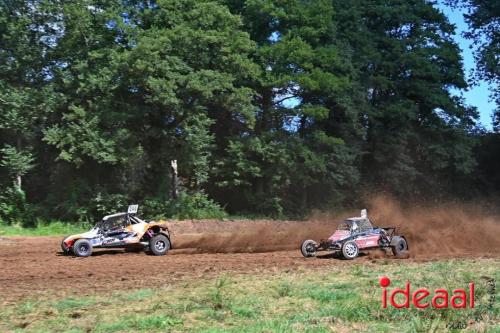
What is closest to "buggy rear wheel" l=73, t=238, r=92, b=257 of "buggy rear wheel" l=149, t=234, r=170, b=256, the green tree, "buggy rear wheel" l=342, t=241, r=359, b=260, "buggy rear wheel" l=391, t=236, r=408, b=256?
"buggy rear wheel" l=149, t=234, r=170, b=256

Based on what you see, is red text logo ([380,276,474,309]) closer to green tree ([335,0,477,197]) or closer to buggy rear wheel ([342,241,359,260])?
buggy rear wheel ([342,241,359,260])

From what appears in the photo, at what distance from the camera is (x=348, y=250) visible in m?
18.3

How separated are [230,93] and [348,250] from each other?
1961 cm

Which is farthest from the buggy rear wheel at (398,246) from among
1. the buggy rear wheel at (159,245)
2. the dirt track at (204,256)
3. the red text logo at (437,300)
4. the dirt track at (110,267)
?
the red text logo at (437,300)

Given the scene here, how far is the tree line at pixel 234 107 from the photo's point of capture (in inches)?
1307

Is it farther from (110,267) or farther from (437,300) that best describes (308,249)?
(437,300)

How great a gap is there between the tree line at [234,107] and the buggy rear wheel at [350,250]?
17.2m

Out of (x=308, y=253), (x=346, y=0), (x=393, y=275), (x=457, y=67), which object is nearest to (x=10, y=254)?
(x=308, y=253)

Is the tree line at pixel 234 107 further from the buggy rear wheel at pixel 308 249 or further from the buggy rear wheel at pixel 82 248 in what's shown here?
the buggy rear wheel at pixel 308 249

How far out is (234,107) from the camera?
35.9 metres

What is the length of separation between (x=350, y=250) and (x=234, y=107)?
19154 millimetres

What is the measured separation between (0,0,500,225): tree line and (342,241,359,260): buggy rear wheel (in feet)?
56.5

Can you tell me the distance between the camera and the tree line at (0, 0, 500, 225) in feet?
109

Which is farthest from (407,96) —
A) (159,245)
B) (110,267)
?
(110,267)
